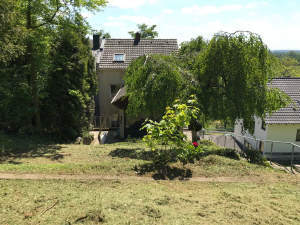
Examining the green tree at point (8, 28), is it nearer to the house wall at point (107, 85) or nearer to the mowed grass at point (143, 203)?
the mowed grass at point (143, 203)

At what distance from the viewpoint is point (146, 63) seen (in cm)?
1155

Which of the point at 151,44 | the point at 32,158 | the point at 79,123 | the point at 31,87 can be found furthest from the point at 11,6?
the point at 151,44

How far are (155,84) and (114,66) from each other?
12002 mm

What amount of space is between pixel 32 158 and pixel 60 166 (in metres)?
2.11

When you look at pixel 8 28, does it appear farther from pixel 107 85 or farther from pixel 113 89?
pixel 113 89

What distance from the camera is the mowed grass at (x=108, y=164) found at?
7.66m

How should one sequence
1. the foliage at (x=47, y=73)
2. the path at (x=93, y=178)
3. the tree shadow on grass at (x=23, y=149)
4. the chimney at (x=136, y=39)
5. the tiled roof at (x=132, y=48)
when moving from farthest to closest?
the chimney at (x=136, y=39) < the tiled roof at (x=132, y=48) < the foliage at (x=47, y=73) < the tree shadow on grass at (x=23, y=149) < the path at (x=93, y=178)

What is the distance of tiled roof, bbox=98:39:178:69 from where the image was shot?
23.0 m

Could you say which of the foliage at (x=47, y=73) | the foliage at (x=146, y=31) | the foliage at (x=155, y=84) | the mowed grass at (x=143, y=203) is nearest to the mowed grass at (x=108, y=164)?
the mowed grass at (x=143, y=203)

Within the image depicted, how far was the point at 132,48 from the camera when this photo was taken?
79.6 ft

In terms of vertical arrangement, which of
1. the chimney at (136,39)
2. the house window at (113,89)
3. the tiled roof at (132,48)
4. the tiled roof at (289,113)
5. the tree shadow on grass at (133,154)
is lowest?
the tree shadow on grass at (133,154)

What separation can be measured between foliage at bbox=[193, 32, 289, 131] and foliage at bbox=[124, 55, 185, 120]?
1.16m

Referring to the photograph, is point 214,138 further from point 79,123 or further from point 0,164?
point 0,164

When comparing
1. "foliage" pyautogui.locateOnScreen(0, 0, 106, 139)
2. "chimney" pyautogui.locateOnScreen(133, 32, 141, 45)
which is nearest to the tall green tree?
"foliage" pyautogui.locateOnScreen(0, 0, 106, 139)
